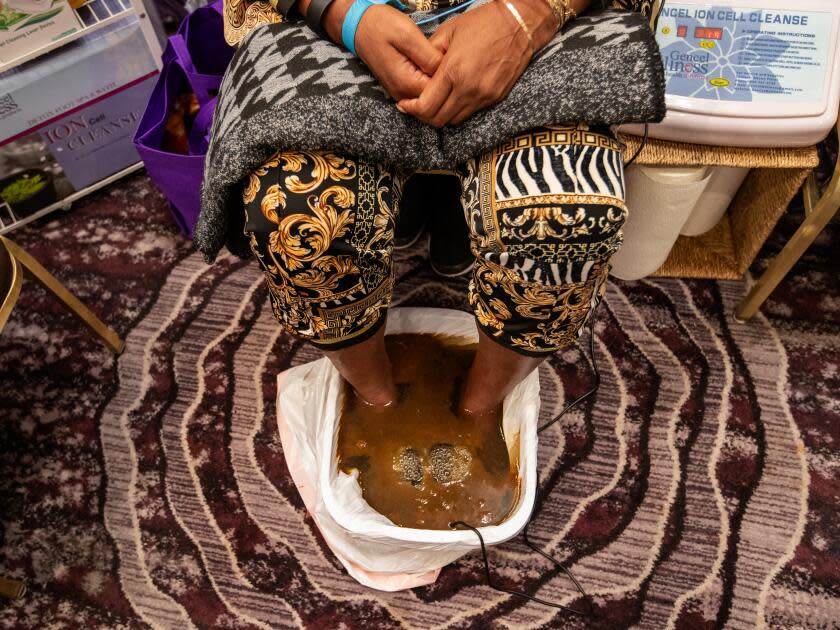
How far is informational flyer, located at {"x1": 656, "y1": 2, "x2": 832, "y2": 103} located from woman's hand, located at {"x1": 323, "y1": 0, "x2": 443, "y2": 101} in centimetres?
44

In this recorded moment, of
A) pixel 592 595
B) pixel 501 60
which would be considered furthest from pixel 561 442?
pixel 501 60

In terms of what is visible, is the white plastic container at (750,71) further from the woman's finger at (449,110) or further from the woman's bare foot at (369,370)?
the woman's bare foot at (369,370)

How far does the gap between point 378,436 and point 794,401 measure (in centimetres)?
78

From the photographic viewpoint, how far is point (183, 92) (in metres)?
1.21

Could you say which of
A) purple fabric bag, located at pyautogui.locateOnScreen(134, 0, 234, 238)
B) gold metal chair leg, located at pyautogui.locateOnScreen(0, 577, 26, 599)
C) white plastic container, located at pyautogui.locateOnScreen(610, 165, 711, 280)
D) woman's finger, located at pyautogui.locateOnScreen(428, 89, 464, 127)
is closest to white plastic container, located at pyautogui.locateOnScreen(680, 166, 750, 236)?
white plastic container, located at pyautogui.locateOnScreen(610, 165, 711, 280)

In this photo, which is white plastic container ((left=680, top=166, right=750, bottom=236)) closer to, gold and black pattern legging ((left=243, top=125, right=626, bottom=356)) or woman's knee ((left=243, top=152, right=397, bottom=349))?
gold and black pattern legging ((left=243, top=125, right=626, bottom=356))

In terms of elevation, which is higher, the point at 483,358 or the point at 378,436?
the point at 483,358

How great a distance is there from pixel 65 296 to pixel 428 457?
0.69 m

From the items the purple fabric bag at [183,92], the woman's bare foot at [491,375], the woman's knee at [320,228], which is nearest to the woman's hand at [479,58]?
the woman's knee at [320,228]

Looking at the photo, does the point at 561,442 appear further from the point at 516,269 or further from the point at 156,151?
the point at 156,151

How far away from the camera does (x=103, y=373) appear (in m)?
1.23

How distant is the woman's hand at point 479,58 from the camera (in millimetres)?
692

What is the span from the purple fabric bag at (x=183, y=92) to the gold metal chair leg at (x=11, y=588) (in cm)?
68

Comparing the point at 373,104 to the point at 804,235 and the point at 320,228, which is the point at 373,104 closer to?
the point at 320,228
